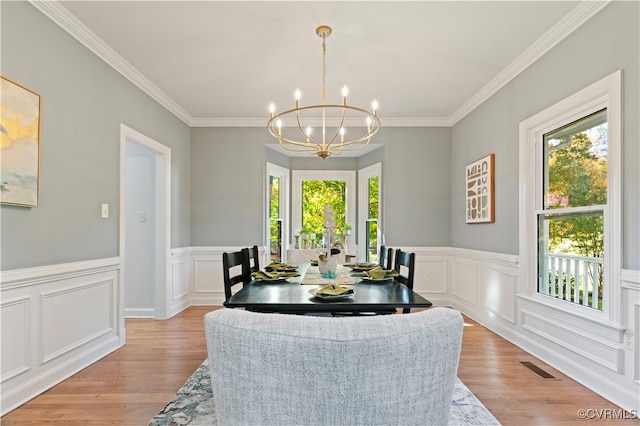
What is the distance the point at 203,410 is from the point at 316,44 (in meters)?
2.72

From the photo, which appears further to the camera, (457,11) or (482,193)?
(482,193)

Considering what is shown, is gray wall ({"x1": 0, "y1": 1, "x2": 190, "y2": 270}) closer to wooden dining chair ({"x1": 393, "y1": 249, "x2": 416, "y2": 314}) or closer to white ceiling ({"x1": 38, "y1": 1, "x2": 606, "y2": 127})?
white ceiling ({"x1": 38, "y1": 1, "x2": 606, "y2": 127})

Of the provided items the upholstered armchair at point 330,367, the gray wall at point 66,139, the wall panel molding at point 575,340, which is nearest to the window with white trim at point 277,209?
the gray wall at point 66,139

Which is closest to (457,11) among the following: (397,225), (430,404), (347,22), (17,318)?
(347,22)

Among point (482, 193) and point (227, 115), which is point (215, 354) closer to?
point (482, 193)

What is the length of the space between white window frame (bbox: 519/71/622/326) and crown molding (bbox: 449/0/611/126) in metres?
0.47

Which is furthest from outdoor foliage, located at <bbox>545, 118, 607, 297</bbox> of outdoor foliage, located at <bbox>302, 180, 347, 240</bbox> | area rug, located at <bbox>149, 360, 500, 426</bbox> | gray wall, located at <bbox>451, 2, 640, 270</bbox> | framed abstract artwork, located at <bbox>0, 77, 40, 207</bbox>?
framed abstract artwork, located at <bbox>0, 77, 40, 207</bbox>

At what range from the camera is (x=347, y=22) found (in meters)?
2.65

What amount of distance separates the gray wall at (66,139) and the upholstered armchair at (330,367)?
2.11 m

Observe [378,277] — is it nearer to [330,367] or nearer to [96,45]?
[330,367]

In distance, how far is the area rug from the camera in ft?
6.68

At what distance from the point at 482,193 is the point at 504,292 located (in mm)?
1108

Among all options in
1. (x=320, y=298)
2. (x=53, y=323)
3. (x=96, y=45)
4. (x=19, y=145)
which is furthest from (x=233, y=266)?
(x=96, y=45)

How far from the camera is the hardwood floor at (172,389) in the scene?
2.10m
